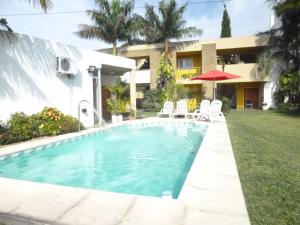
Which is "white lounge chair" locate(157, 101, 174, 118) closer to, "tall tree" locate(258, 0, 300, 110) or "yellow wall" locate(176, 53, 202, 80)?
"tall tree" locate(258, 0, 300, 110)

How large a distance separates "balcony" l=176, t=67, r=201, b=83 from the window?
79 centimetres

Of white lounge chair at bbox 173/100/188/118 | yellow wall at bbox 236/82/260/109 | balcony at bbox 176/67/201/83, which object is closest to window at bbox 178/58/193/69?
balcony at bbox 176/67/201/83

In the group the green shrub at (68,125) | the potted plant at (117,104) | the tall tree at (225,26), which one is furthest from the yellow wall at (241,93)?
the green shrub at (68,125)

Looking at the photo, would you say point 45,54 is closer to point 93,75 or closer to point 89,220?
point 93,75

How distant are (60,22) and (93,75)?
51.9 feet

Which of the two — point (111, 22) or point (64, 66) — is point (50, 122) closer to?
point (64, 66)

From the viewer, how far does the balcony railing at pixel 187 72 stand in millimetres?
27269

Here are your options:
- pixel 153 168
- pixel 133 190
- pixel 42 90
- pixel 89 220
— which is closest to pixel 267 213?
pixel 89 220

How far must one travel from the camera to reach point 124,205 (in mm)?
3791

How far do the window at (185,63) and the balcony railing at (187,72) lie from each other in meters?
0.94

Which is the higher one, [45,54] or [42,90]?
[45,54]

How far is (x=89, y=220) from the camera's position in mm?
3381

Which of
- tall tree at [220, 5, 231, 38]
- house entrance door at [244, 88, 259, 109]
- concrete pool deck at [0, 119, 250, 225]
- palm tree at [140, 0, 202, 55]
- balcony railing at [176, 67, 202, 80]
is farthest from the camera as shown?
tall tree at [220, 5, 231, 38]

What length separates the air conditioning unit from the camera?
11.4 m
